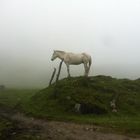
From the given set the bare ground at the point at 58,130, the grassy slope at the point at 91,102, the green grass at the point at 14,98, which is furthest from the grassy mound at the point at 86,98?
the bare ground at the point at 58,130

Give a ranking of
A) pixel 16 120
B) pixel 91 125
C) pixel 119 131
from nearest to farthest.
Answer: pixel 119 131
pixel 91 125
pixel 16 120

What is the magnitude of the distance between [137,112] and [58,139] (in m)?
14.2

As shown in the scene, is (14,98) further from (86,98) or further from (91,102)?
(91,102)

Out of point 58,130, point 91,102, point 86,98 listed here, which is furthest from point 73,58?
point 58,130

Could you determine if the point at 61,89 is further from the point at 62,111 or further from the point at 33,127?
the point at 33,127

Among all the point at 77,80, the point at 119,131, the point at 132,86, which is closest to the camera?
the point at 119,131

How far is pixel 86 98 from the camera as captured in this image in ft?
126

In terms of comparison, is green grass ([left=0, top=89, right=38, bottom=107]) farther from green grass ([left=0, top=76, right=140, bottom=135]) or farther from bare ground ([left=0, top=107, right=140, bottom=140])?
bare ground ([left=0, top=107, right=140, bottom=140])

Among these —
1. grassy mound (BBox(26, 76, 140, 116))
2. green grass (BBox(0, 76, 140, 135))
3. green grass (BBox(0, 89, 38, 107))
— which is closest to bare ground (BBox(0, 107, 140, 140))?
green grass (BBox(0, 76, 140, 135))

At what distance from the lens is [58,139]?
25359 millimetres

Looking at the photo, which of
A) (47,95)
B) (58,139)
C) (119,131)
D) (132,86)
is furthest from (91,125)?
(132,86)

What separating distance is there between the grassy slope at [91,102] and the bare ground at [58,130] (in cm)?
195

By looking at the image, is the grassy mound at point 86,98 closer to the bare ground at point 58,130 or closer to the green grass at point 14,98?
the green grass at point 14,98

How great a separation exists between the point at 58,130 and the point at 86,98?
399 inches
